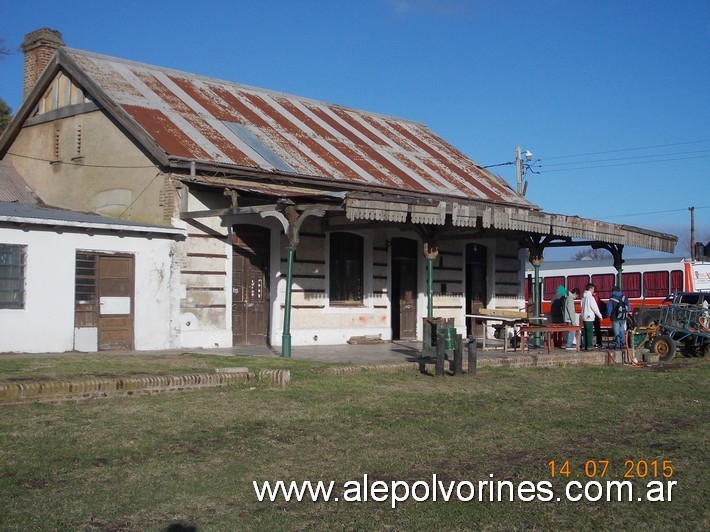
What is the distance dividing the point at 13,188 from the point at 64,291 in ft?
19.8

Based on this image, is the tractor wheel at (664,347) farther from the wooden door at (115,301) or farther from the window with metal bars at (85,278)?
the window with metal bars at (85,278)

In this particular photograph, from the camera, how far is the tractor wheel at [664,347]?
700 inches

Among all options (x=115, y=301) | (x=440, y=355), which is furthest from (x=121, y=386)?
(x=115, y=301)

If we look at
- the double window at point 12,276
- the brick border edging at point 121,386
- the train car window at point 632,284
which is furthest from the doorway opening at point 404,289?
the train car window at point 632,284

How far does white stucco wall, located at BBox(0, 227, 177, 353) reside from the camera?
15641 millimetres

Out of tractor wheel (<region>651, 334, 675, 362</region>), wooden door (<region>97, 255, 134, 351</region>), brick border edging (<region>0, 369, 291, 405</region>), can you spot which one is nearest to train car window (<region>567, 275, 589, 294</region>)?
tractor wheel (<region>651, 334, 675, 362</region>)

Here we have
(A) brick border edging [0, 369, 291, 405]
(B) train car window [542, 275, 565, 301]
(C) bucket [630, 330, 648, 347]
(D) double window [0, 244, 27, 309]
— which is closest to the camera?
(A) brick border edging [0, 369, 291, 405]

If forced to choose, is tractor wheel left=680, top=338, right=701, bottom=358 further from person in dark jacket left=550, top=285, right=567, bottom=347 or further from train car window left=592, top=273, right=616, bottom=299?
train car window left=592, top=273, right=616, bottom=299

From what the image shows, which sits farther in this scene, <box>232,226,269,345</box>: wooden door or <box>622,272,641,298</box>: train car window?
<box>622,272,641,298</box>: train car window

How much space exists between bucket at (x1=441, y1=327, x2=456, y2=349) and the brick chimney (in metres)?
14.1

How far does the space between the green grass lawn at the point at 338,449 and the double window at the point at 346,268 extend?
25.4 feet

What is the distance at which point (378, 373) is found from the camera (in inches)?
536

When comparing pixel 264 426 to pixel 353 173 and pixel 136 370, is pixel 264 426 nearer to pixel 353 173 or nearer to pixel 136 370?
pixel 136 370

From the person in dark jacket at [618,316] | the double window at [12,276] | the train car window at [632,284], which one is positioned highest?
the train car window at [632,284]
